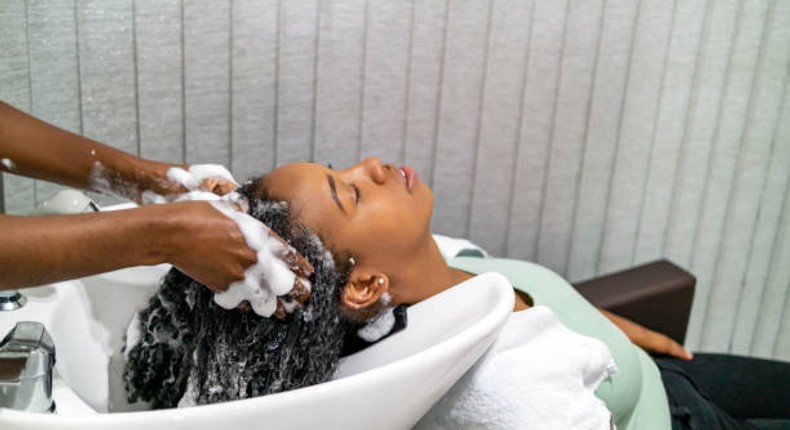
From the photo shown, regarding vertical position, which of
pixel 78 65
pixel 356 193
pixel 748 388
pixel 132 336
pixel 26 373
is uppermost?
pixel 78 65

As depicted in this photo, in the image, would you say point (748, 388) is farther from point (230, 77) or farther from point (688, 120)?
point (230, 77)

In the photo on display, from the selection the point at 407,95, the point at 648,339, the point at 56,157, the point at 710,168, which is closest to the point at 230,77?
the point at 407,95

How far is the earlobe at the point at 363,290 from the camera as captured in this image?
1324mm

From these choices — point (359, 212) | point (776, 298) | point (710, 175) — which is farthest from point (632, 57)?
point (359, 212)

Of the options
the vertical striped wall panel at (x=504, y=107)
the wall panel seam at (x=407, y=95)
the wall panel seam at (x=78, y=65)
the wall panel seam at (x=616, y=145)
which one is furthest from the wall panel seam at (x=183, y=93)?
the wall panel seam at (x=616, y=145)

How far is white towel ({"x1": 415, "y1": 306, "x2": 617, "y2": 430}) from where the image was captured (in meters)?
1.28

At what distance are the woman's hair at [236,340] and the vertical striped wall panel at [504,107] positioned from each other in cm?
52

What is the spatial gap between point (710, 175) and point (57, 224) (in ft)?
6.01

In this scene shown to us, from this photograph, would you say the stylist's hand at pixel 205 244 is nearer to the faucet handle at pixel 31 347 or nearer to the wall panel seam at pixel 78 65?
the faucet handle at pixel 31 347

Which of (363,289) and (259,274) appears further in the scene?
(363,289)

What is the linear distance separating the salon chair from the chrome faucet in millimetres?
1179

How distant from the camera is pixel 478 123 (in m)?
2.09

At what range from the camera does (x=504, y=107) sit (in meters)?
2.10

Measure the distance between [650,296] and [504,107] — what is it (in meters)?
0.55
